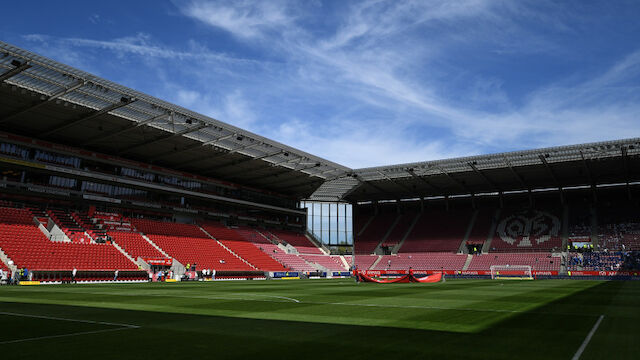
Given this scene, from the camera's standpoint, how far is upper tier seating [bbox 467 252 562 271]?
51.2 metres

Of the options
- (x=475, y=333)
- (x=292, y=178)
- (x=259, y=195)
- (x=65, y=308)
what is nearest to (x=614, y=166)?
(x=292, y=178)

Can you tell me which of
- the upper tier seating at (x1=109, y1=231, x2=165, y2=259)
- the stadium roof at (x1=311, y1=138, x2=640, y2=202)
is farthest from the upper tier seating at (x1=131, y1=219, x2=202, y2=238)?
the stadium roof at (x1=311, y1=138, x2=640, y2=202)

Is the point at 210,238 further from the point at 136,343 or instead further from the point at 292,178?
the point at 136,343

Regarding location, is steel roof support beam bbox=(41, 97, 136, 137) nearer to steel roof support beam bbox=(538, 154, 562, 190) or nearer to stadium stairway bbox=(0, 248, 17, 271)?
stadium stairway bbox=(0, 248, 17, 271)

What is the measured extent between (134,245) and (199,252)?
7.21 meters

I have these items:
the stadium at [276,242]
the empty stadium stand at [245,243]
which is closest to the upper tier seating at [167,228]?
the stadium at [276,242]

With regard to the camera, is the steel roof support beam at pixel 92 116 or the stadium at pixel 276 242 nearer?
the stadium at pixel 276 242

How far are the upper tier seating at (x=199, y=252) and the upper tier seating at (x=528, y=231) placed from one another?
33.5 metres

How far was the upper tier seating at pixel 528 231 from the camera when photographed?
183 feet

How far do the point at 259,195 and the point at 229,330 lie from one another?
5539cm

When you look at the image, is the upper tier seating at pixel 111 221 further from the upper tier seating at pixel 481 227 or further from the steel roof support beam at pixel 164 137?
the upper tier seating at pixel 481 227

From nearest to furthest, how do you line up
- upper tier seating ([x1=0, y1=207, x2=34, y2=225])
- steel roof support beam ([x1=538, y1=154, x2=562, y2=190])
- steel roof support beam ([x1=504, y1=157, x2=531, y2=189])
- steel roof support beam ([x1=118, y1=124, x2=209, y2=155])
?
upper tier seating ([x1=0, y1=207, x2=34, y2=225]) → steel roof support beam ([x1=118, y1=124, x2=209, y2=155]) → steel roof support beam ([x1=538, y1=154, x2=562, y2=190]) → steel roof support beam ([x1=504, y1=157, x2=531, y2=189])

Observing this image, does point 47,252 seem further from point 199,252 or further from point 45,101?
point 199,252

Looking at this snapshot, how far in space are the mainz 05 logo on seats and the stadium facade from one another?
0.21m
